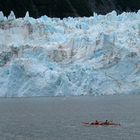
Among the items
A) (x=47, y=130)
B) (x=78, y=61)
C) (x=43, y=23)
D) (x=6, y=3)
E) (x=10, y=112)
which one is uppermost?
(x=6, y=3)

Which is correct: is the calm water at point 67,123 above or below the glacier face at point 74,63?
below

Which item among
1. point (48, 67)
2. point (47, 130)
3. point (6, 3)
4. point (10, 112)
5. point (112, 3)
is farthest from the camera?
point (112, 3)

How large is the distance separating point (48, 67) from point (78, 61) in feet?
9.14

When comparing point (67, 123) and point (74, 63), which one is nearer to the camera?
point (67, 123)

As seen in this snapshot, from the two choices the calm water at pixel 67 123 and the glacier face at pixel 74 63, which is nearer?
the calm water at pixel 67 123

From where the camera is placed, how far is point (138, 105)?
49.0 meters

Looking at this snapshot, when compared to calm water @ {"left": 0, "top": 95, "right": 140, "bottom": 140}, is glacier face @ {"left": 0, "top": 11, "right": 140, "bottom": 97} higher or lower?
higher

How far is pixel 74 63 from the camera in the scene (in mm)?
53125

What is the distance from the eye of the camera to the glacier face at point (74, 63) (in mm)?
50938

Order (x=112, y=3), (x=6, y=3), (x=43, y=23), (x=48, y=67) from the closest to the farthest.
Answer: (x=48, y=67) → (x=43, y=23) → (x=6, y=3) → (x=112, y=3)

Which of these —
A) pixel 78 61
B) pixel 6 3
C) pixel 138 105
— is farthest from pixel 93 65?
pixel 6 3

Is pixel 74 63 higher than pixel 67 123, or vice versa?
pixel 74 63

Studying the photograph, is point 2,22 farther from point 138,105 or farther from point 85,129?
point 85,129

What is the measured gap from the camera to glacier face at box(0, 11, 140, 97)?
50.9 metres
